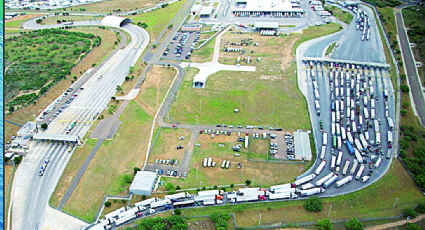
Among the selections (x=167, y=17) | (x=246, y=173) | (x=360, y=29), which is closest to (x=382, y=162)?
(x=246, y=173)

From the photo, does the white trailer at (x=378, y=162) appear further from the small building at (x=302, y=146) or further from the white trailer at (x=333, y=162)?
the small building at (x=302, y=146)

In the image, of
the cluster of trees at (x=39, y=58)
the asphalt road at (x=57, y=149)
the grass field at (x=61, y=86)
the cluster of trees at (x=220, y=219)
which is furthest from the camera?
the cluster of trees at (x=39, y=58)

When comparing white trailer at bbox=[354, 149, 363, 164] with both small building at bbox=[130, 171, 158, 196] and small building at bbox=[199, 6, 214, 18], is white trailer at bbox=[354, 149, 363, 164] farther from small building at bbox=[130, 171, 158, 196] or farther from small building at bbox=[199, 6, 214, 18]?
small building at bbox=[199, 6, 214, 18]

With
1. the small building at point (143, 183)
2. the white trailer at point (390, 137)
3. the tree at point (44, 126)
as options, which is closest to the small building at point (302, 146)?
the white trailer at point (390, 137)

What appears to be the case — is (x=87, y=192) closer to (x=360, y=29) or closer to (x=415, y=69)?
(x=415, y=69)

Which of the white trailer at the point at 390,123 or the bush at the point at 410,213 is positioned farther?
the white trailer at the point at 390,123

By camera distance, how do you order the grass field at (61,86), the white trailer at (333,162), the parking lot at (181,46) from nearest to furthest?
the white trailer at (333,162) < the grass field at (61,86) < the parking lot at (181,46)

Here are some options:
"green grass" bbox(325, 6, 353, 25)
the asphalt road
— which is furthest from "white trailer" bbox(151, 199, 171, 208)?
"green grass" bbox(325, 6, 353, 25)
